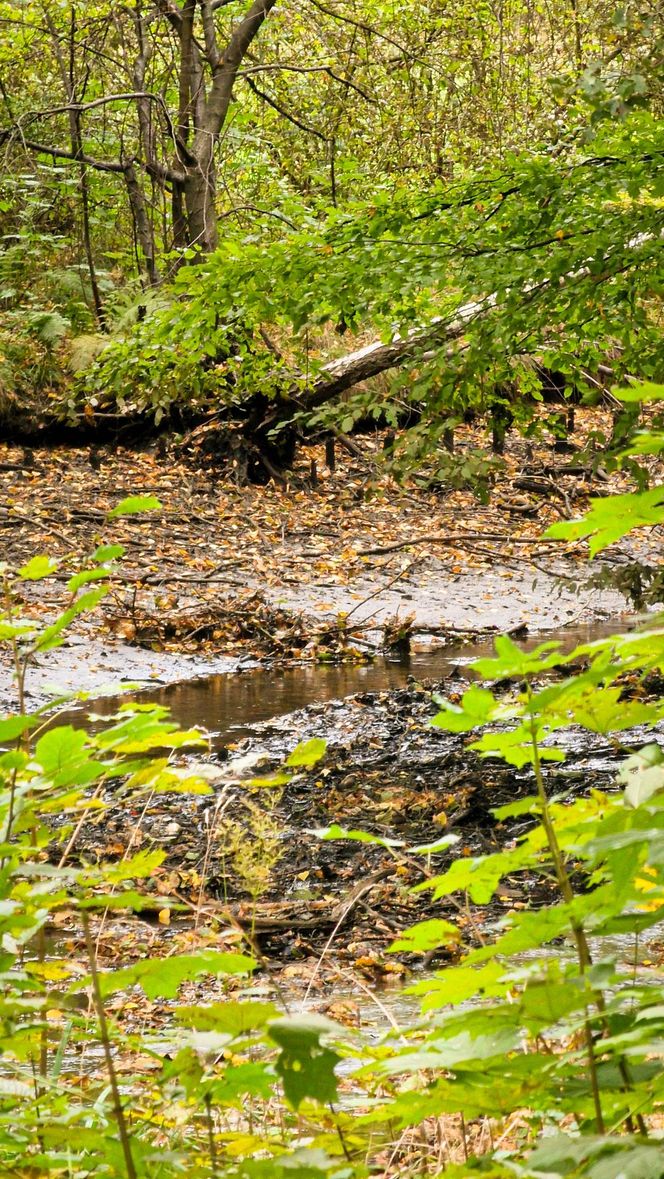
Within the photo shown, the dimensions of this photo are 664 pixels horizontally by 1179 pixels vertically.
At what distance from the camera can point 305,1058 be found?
4.27 feet

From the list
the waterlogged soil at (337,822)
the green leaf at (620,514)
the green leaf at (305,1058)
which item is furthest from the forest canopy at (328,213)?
the green leaf at (305,1058)

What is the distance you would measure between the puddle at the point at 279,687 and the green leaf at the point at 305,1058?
6551 mm

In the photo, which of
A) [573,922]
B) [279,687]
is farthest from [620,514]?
[279,687]

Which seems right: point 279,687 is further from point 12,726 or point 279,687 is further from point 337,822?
point 12,726

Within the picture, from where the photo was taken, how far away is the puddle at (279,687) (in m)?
8.59

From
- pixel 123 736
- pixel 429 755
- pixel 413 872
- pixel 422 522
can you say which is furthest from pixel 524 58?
pixel 123 736

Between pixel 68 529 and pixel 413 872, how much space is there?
8.17 metres

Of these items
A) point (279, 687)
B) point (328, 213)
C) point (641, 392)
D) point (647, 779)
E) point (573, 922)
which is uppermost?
point (328, 213)

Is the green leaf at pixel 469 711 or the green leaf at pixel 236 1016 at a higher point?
the green leaf at pixel 469 711

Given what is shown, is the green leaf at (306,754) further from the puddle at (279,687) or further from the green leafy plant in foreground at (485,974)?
the puddle at (279,687)

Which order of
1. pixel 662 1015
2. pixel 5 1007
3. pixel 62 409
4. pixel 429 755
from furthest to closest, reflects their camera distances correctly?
pixel 62 409 → pixel 429 755 → pixel 5 1007 → pixel 662 1015

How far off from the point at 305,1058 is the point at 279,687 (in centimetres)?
848

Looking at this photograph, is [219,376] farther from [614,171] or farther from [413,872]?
[413,872]

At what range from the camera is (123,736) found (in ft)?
5.19
